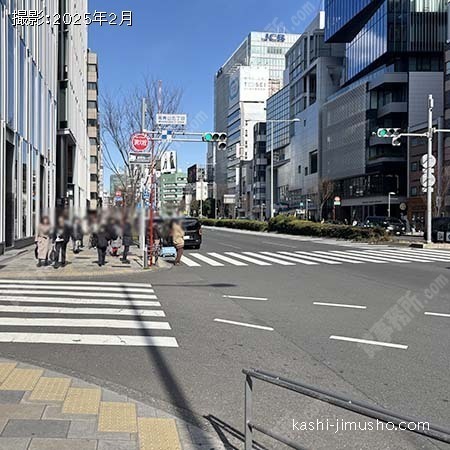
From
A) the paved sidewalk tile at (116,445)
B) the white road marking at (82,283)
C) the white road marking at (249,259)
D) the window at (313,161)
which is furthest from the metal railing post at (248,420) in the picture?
the window at (313,161)

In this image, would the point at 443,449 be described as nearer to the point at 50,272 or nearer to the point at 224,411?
the point at 224,411

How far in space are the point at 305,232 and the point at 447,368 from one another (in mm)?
39644

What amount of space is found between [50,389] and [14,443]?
53.8 inches

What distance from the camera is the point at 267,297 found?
1203 cm

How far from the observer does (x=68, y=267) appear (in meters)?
17.1

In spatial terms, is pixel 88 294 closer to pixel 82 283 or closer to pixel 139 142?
A: pixel 82 283

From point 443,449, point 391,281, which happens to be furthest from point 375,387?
point 391,281

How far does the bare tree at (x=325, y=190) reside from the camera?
3246 inches

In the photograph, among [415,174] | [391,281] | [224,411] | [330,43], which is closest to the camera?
[224,411]

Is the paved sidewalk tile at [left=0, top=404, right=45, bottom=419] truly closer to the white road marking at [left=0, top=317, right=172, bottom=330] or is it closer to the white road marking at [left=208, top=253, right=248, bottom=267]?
the white road marking at [left=0, top=317, right=172, bottom=330]

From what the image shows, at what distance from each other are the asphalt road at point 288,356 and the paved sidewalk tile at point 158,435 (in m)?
0.34

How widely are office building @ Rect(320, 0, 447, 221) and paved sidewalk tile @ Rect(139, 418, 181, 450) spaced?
7010cm

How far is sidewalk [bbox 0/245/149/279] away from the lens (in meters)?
15.7

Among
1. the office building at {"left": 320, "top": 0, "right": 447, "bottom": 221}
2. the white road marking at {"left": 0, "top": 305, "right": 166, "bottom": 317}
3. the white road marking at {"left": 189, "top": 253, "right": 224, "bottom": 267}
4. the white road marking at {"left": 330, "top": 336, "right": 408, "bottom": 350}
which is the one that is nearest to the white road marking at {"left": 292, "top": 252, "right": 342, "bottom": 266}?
the white road marking at {"left": 189, "top": 253, "right": 224, "bottom": 267}
